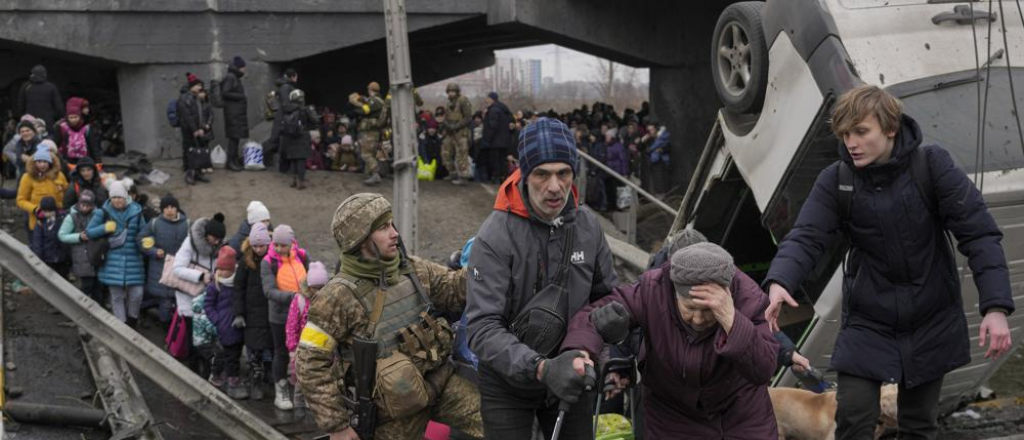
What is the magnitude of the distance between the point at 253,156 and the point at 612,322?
12783 millimetres

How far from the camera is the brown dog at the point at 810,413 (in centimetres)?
539

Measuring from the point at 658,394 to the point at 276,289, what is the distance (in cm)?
509

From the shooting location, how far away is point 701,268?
3.39m

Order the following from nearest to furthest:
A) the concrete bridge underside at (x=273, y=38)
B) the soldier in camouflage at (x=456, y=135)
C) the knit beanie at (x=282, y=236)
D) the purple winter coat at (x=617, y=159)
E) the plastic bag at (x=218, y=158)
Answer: the knit beanie at (x=282, y=236) < the plastic bag at (x=218, y=158) < the concrete bridge underside at (x=273, y=38) < the soldier in camouflage at (x=456, y=135) < the purple winter coat at (x=617, y=159)

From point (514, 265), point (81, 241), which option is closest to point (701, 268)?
point (514, 265)

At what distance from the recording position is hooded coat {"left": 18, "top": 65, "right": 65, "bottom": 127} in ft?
45.6

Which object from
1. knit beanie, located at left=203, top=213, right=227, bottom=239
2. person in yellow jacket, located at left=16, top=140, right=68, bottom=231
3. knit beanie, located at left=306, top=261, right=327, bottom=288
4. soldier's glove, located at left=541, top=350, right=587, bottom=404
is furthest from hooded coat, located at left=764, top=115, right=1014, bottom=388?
person in yellow jacket, located at left=16, top=140, right=68, bottom=231

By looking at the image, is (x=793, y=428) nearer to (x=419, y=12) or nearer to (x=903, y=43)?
(x=903, y=43)

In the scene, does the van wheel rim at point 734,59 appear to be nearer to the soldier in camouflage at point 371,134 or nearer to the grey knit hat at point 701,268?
the grey knit hat at point 701,268

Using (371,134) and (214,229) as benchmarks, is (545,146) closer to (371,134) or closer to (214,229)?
(214,229)

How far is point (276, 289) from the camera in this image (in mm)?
8305

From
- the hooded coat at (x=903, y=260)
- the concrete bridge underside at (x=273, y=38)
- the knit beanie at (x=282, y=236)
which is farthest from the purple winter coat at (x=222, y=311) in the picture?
the concrete bridge underside at (x=273, y=38)

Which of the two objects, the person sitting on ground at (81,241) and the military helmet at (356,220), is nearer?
the military helmet at (356,220)

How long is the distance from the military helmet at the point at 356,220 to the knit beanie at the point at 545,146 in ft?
2.79
